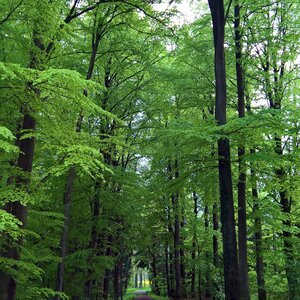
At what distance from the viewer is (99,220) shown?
1320 centimetres

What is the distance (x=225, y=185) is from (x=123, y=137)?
495 centimetres

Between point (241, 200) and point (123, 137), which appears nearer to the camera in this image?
point (241, 200)

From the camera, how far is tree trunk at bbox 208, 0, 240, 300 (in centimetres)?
877

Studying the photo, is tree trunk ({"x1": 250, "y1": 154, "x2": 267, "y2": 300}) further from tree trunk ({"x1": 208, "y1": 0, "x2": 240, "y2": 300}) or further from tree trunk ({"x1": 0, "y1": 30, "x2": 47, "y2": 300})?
tree trunk ({"x1": 0, "y1": 30, "x2": 47, "y2": 300})

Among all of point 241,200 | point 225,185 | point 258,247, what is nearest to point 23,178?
point 225,185

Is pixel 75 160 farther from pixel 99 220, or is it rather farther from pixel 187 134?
pixel 99 220

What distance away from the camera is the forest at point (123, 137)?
271 inches

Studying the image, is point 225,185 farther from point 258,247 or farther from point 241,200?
point 258,247

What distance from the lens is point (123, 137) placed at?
41.7 feet

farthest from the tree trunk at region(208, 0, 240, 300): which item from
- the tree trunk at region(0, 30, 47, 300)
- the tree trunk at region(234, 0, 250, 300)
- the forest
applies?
the tree trunk at region(0, 30, 47, 300)

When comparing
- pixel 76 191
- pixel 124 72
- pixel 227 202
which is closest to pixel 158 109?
pixel 124 72

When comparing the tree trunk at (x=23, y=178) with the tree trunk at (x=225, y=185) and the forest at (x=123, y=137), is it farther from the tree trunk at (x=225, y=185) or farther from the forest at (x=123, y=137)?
the tree trunk at (x=225, y=185)

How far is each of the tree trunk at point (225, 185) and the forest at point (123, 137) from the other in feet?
0.10

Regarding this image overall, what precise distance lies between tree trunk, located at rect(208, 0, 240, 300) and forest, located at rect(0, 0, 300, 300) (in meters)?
0.03
